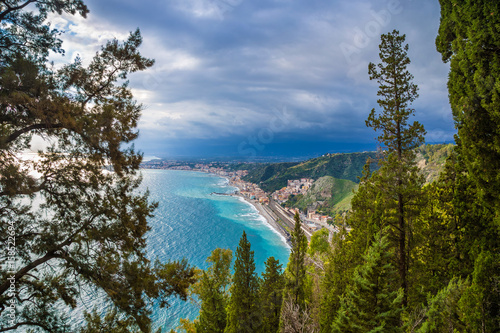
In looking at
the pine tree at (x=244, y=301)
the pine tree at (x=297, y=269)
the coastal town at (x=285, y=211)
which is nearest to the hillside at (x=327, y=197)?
the coastal town at (x=285, y=211)

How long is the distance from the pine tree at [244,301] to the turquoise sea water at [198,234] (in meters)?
12.2

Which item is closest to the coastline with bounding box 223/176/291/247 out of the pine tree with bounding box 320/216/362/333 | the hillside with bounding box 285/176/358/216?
the hillside with bounding box 285/176/358/216

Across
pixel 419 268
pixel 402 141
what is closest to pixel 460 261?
pixel 419 268

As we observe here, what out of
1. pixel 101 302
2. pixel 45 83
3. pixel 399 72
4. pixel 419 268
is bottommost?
pixel 101 302

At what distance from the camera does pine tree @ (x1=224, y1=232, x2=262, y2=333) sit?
41.1ft

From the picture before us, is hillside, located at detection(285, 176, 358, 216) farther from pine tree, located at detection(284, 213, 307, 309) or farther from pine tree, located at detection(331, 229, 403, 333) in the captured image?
pine tree, located at detection(331, 229, 403, 333)

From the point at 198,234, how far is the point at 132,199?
1564 inches

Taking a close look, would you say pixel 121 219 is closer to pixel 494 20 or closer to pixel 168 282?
pixel 168 282

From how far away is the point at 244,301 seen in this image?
1339cm

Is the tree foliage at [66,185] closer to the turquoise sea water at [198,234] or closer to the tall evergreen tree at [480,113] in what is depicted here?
the tall evergreen tree at [480,113]

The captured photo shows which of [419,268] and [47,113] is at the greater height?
[47,113]

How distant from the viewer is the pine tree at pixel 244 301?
12.5 metres

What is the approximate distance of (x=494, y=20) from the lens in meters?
5.65

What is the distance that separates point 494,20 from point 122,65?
891 centimetres
